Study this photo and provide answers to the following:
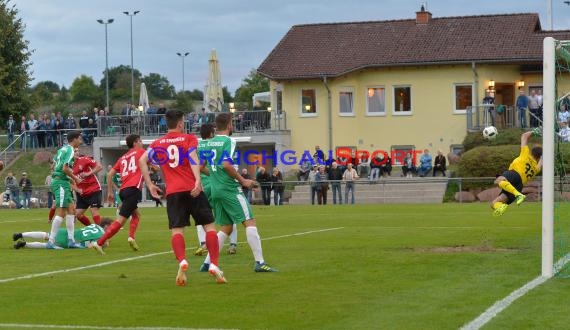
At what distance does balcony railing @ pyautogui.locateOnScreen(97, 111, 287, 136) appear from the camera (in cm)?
5375

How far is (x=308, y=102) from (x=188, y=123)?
22.7ft

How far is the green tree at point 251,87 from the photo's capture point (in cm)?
11188

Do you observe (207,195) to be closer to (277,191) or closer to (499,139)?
(277,191)

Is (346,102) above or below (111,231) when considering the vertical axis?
above

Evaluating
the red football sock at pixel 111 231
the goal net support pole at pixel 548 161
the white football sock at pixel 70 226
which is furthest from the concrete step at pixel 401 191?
the goal net support pole at pixel 548 161

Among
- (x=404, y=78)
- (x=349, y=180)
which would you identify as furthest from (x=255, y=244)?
(x=404, y=78)

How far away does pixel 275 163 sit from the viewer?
178ft

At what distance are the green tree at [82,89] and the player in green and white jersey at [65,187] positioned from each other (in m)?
105

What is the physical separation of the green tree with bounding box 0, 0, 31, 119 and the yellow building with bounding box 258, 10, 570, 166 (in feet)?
48.4

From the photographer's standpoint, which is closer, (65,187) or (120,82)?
(65,187)

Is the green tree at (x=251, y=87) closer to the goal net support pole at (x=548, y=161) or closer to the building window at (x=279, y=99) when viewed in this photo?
the building window at (x=279, y=99)

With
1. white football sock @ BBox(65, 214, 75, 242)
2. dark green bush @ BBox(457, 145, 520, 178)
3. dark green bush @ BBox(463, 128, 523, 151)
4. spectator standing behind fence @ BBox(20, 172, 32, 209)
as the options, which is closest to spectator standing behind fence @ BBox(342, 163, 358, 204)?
dark green bush @ BBox(457, 145, 520, 178)

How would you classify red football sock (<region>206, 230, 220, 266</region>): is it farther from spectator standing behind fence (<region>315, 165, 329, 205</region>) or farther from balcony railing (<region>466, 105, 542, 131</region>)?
balcony railing (<region>466, 105, 542, 131</region>)

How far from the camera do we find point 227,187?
14109 mm
